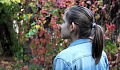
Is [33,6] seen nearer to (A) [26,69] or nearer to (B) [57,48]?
(B) [57,48]

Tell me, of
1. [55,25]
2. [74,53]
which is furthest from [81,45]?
[55,25]

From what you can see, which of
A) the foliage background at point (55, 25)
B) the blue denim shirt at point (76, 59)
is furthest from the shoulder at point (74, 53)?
the foliage background at point (55, 25)

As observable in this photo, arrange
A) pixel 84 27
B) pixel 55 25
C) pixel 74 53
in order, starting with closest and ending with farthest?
pixel 74 53, pixel 84 27, pixel 55 25

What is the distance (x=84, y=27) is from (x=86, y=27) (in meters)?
0.02

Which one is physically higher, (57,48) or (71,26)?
(71,26)

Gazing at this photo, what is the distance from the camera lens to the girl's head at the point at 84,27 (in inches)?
58.0

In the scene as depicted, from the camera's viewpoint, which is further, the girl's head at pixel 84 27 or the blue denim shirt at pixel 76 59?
the girl's head at pixel 84 27

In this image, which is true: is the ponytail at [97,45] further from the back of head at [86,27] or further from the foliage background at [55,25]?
the foliage background at [55,25]

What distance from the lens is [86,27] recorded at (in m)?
1.52

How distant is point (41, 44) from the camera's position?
13.7ft

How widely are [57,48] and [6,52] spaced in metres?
6.39

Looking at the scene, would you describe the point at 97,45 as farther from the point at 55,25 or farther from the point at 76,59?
the point at 55,25

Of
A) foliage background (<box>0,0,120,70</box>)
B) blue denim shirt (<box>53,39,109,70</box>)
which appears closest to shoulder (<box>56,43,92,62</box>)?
blue denim shirt (<box>53,39,109,70</box>)

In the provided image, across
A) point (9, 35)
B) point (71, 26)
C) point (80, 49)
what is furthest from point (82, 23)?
point (9, 35)
